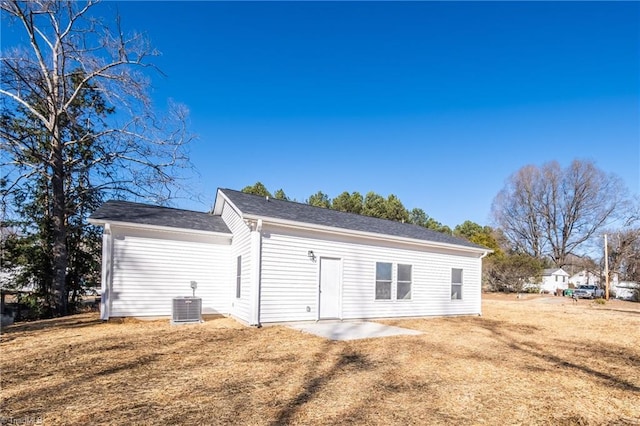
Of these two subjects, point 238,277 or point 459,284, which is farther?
point 459,284

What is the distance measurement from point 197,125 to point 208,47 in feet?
10.1

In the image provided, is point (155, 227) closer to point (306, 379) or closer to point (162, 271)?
point (162, 271)

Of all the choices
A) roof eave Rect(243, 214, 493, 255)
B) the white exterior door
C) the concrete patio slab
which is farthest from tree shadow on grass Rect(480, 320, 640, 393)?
the white exterior door

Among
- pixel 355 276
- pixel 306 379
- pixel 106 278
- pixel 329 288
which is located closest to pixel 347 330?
pixel 329 288

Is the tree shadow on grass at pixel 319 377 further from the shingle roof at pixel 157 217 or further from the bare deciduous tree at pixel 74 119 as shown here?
the bare deciduous tree at pixel 74 119

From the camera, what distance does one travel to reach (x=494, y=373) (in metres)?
5.21

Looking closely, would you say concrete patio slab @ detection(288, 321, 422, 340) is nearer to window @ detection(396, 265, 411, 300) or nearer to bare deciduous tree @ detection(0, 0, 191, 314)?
window @ detection(396, 265, 411, 300)


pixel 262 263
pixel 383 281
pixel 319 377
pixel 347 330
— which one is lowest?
pixel 347 330

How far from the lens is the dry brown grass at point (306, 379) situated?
11.7ft

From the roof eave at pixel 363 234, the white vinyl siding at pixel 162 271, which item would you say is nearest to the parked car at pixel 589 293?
the roof eave at pixel 363 234

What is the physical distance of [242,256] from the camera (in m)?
10.0

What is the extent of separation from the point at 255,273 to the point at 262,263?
0.31m

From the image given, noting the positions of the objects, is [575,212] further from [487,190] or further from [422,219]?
[422,219]

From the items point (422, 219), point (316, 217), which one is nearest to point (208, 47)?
point (316, 217)
